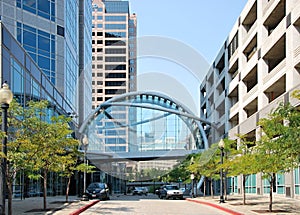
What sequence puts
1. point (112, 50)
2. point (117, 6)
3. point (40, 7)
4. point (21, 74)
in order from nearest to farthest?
1. point (21, 74)
2. point (40, 7)
3. point (112, 50)
4. point (117, 6)

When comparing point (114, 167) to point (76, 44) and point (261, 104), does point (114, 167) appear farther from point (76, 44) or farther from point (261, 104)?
point (261, 104)

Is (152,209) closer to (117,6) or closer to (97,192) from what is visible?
(97,192)

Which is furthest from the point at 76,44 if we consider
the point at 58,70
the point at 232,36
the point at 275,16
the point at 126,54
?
the point at 126,54

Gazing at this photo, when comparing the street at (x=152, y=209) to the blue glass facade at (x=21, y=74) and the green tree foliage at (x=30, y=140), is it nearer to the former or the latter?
the green tree foliage at (x=30, y=140)

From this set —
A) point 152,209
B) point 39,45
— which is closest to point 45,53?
point 39,45

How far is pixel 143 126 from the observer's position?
3617 inches

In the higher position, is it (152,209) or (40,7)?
(40,7)

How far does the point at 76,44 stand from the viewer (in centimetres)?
6412

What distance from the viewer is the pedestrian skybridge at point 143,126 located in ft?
279

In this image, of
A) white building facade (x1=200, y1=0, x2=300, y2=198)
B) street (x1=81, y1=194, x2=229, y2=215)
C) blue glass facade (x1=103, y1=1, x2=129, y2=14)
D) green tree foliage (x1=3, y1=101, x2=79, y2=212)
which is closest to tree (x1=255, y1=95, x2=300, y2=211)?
street (x1=81, y1=194, x2=229, y2=215)

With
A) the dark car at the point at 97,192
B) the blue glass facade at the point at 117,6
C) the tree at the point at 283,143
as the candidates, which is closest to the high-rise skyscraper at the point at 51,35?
the dark car at the point at 97,192

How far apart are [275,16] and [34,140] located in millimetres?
26759

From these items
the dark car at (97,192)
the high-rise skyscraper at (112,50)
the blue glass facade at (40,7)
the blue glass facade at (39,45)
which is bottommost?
the dark car at (97,192)

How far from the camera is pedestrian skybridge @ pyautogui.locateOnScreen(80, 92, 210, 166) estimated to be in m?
85.2
